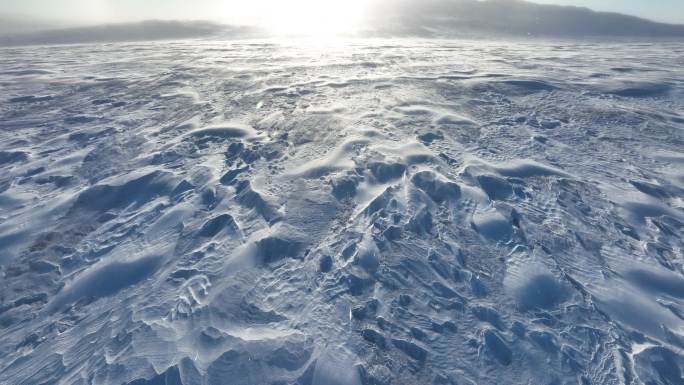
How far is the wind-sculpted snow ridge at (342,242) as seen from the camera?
1875 mm

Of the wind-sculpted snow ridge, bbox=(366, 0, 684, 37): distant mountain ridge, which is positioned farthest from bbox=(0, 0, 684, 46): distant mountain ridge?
the wind-sculpted snow ridge

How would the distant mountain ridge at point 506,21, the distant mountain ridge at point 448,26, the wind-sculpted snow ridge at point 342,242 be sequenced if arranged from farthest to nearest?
the distant mountain ridge at point 506,21, the distant mountain ridge at point 448,26, the wind-sculpted snow ridge at point 342,242

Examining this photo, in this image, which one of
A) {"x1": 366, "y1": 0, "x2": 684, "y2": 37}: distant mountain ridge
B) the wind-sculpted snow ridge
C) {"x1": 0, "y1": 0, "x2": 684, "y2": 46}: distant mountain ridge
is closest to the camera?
the wind-sculpted snow ridge

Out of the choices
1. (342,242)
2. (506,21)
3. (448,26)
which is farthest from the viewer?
(506,21)

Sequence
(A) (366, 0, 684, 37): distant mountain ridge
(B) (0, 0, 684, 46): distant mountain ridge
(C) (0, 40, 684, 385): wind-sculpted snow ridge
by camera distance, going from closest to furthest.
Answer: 1. (C) (0, 40, 684, 385): wind-sculpted snow ridge
2. (B) (0, 0, 684, 46): distant mountain ridge
3. (A) (366, 0, 684, 37): distant mountain ridge

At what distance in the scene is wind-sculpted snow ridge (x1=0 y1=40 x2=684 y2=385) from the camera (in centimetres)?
188

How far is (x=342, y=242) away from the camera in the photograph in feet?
8.48

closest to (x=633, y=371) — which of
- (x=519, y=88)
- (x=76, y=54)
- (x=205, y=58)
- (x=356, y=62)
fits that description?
(x=519, y=88)

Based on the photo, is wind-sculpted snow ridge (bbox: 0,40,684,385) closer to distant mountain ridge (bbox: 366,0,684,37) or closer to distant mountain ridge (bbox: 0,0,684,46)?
distant mountain ridge (bbox: 0,0,684,46)

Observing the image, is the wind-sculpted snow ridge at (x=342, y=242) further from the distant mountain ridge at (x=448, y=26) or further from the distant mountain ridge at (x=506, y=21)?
the distant mountain ridge at (x=506, y=21)

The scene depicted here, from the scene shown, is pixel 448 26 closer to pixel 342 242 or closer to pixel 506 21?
pixel 506 21

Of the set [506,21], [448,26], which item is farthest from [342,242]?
[506,21]

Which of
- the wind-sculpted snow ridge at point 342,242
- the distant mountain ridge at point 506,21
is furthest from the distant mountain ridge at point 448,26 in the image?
the wind-sculpted snow ridge at point 342,242

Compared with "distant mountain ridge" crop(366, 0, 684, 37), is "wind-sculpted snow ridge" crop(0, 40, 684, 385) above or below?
below
